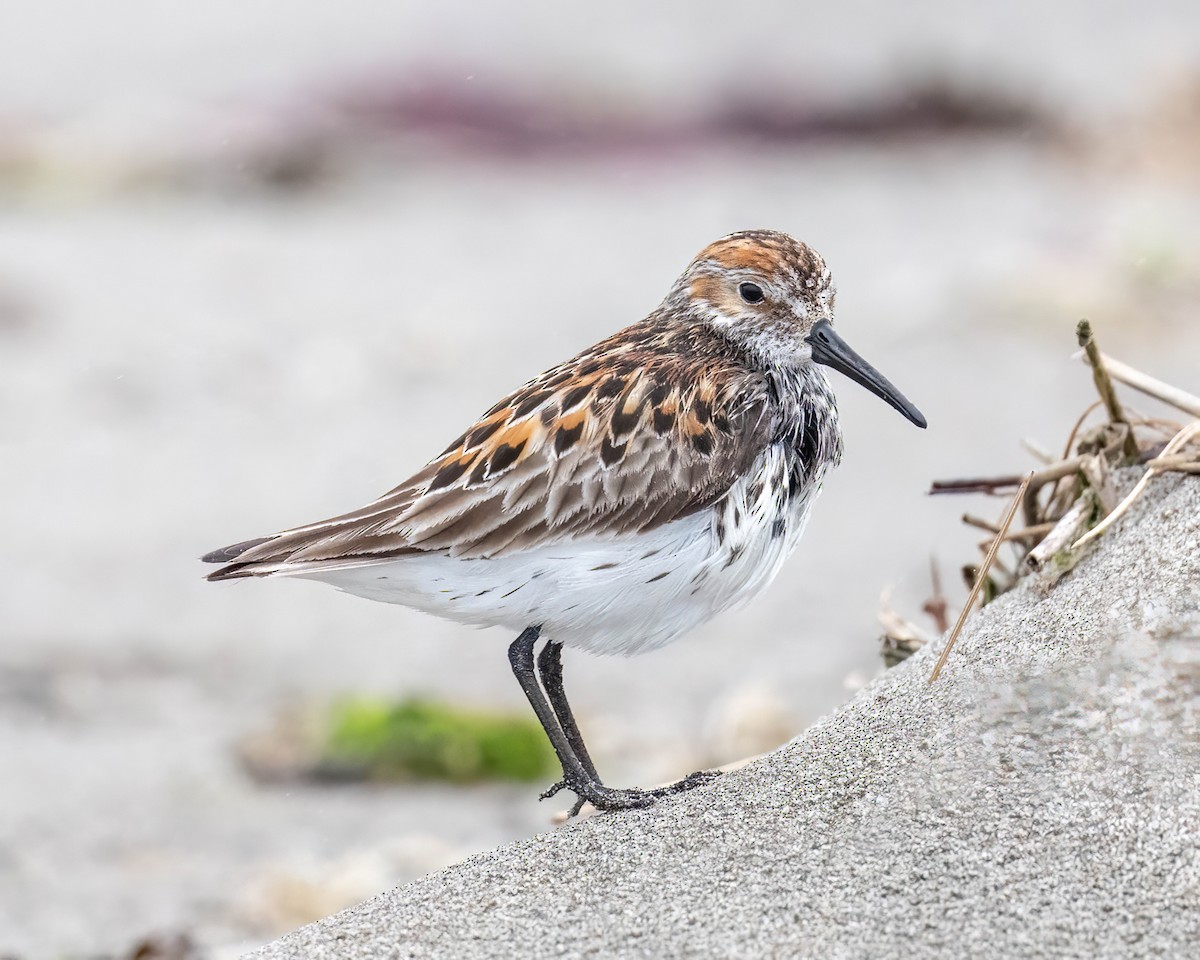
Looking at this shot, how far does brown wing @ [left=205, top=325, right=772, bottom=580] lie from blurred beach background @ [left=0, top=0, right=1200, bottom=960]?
0.85m

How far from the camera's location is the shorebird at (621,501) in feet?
10.8

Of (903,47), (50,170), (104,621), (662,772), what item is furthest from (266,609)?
(903,47)

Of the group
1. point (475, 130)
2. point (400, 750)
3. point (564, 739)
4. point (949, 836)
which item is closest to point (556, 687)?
point (564, 739)

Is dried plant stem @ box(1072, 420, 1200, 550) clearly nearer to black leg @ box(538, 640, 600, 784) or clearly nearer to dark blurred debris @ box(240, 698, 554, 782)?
black leg @ box(538, 640, 600, 784)

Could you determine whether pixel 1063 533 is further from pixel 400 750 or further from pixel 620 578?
pixel 400 750

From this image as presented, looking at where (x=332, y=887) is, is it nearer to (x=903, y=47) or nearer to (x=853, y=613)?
(x=853, y=613)

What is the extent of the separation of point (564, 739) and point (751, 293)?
1.06m

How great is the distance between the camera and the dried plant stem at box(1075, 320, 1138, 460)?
3348mm

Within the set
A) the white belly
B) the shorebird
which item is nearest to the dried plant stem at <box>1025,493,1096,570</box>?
the shorebird

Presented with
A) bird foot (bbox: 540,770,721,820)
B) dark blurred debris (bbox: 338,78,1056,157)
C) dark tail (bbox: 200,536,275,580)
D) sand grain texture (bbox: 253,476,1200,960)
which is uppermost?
dark blurred debris (bbox: 338,78,1056,157)

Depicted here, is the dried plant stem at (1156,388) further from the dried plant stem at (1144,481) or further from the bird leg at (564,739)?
the bird leg at (564,739)

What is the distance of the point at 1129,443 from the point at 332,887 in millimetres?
2652

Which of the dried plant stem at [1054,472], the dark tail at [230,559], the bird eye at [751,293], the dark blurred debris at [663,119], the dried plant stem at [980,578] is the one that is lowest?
the dried plant stem at [980,578]

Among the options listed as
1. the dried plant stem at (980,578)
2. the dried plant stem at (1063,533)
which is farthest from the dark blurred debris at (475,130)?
the dried plant stem at (980,578)
